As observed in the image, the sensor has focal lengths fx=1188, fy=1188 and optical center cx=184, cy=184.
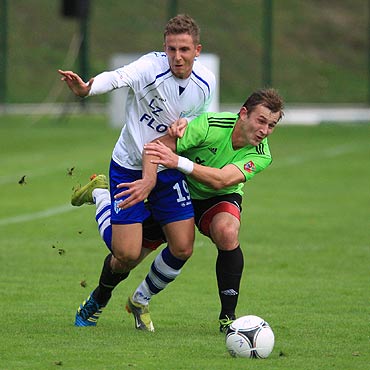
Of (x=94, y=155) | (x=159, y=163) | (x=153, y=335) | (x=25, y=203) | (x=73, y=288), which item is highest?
(x=159, y=163)

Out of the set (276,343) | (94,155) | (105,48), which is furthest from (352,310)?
(105,48)

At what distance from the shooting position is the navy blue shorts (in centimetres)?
826

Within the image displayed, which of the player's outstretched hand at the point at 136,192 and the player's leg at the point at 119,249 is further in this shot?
the player's leg at the point at 119,249

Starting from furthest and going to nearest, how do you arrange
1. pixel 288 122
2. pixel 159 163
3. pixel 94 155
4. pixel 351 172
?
pixel 288 122 → pixel 94 155 → pixel 351 172 → pixel 159 163

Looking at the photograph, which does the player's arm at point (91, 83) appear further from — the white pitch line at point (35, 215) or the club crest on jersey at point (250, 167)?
the white pitch line at point (35, 215)

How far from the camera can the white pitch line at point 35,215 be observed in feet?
50.0

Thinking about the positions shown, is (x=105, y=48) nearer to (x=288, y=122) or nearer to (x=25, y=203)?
(x=288, y=122)

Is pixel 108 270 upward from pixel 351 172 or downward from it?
upward

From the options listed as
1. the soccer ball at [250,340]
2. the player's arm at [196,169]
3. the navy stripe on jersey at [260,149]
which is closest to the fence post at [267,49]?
the navy stripe on jersey at [260,149]

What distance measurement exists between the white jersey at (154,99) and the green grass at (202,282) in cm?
111

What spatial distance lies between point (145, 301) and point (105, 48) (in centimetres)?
3628

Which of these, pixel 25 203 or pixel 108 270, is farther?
pixel 25 203

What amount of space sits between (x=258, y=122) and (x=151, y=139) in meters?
0.79

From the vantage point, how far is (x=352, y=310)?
30.6 feet
